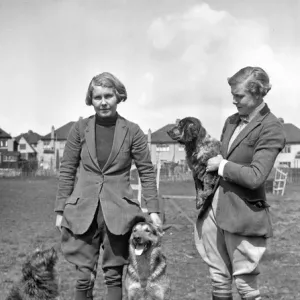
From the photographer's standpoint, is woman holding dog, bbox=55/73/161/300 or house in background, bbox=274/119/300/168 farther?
house in background, bbox=274/119/300/168

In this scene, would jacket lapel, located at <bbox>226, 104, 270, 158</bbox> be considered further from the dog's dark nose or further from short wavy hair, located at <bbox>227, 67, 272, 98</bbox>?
the dog's dark nose

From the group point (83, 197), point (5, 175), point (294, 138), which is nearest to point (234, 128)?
point (83, 197)

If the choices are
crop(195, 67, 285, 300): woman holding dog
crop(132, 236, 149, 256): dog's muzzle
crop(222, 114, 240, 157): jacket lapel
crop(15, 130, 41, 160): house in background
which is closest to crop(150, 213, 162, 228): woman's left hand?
crop(132, 236, 149, 256): dog's muzzle

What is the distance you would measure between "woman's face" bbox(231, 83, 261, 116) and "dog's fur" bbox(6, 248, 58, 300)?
2662mm

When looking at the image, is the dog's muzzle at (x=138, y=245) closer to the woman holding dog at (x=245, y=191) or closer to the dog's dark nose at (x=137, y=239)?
the dog's dark nose at (x=137, y=239)

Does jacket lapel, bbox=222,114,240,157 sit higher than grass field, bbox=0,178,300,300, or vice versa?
jacket lapel, bbox=222,114,240,157

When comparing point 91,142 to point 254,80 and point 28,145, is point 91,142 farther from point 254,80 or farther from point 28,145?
point 28,145

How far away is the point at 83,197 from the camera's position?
431cm

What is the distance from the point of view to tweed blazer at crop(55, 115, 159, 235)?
14.0 ft

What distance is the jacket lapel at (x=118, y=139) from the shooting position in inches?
171

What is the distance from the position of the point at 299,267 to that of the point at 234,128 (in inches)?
187

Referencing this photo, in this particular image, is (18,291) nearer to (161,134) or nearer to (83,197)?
(83,197)

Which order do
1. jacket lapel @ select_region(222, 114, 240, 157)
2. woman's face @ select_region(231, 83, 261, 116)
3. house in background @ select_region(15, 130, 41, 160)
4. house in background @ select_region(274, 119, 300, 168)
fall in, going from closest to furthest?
woman's face @ select_region(231, 83, 261, 116) < jacket lapel @ select_region(222, 114, 240, 157) < house in background @ select_region(274, 119, 300, 168) < house in background @ select_region(15, 130, 41, 160)

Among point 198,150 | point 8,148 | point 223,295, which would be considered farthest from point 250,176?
point 8,148
